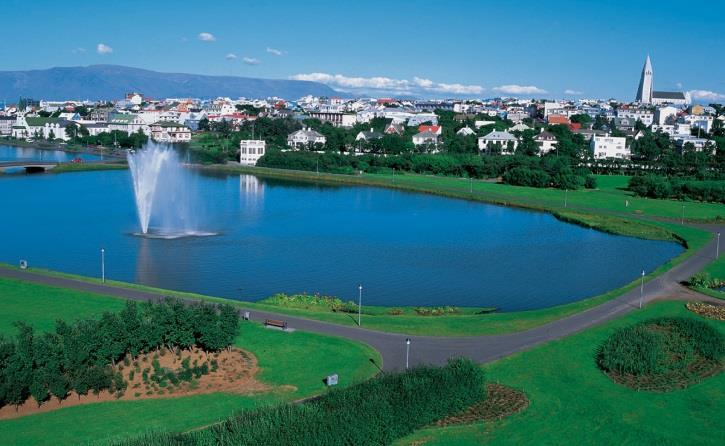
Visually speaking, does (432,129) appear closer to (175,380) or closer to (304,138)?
(304,138)

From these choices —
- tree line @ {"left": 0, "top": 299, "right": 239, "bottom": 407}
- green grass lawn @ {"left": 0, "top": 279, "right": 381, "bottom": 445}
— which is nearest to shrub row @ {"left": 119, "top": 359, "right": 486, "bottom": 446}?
green grass lawn @ {"left": 0, "top": 279, "right": 381, "bottom": 445}

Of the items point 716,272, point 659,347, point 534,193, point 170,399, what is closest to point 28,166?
point 534,193

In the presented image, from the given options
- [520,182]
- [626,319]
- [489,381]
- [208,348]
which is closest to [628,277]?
[626,319]

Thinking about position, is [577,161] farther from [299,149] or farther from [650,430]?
[650,430]

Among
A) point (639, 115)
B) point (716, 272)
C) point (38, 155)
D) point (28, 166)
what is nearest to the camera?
point (716, 272)

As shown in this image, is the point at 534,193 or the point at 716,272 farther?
the point at 534,193

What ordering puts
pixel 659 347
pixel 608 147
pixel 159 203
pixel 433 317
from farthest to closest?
pixel 608 147 < pixel 159 203 < pixel 433 317 < pixel 659 347

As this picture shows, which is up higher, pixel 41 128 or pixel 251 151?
pixel 41 128

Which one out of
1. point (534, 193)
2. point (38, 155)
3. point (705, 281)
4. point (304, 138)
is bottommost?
point (705, 281)
